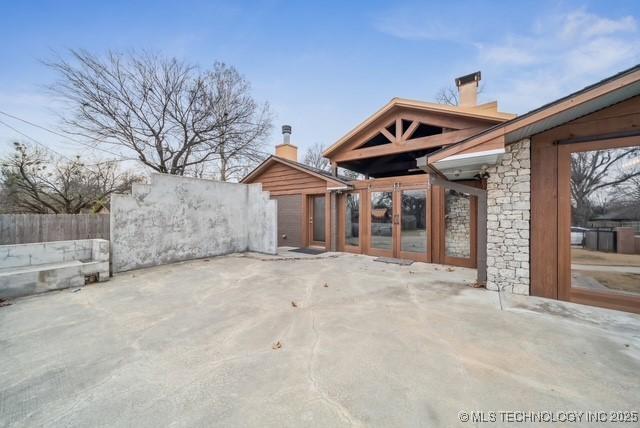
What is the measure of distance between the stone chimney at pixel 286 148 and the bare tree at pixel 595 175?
9183 mm

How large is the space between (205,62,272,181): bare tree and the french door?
30.9ft

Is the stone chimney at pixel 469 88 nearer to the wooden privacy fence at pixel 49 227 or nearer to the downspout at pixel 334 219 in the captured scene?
the downspout at pixel 334 219

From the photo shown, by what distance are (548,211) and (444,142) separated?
3336 millimetres

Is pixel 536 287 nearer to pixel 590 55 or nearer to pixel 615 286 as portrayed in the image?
pixel 615 286

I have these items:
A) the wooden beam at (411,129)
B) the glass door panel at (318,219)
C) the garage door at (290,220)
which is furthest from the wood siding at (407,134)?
the garage door at (290,220)

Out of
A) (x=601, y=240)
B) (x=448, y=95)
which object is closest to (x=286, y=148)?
(x=601, y=240)

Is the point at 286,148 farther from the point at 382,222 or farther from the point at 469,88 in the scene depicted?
the point at 469,88

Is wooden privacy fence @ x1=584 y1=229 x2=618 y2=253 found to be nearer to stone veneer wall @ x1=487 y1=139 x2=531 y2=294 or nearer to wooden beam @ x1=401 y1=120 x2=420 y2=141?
stone veneer wall @ x1=487 y1=139 x2=531 y2=294

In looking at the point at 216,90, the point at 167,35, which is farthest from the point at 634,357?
the point at 216,90

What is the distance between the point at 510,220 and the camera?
436 centimetres

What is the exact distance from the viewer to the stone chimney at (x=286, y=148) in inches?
439

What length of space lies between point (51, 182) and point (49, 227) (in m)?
5.82

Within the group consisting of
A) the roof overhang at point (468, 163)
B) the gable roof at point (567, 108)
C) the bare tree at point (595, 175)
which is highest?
the gable roof at point (567, 108)

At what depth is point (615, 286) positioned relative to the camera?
3848 mm
